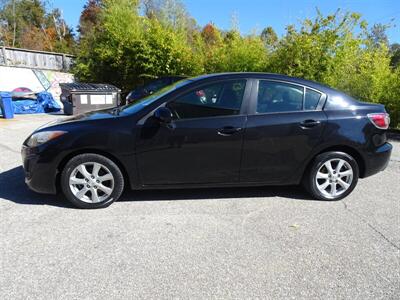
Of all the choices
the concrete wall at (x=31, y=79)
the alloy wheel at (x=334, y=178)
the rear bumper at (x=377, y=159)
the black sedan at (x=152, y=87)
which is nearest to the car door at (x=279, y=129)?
the alloy wheel at (x=334, y=178)

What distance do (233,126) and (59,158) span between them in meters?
1.97

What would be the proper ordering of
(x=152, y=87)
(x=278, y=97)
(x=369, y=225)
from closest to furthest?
(x=369, y=225)
(x=278, y=97)
(x=152, y=87)

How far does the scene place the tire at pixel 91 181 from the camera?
12.0 feet

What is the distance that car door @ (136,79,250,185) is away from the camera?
366cm

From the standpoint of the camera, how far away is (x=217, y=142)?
3729mm

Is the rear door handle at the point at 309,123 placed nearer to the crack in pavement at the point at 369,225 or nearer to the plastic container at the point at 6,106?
the crack in pavement at the point at 369,225

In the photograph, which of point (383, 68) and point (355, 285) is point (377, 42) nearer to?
point (383, 68)

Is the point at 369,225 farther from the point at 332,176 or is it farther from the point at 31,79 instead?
the point at 31,79

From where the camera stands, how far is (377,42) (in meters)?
10.3

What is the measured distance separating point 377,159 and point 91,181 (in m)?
3.49

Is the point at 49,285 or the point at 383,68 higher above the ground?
the point at 383,68

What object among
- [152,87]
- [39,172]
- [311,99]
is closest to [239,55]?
[152,87]

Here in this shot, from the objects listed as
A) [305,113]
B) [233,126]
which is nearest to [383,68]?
[305,113]

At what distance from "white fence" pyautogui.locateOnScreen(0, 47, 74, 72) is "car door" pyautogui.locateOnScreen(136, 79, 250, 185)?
1595cm
